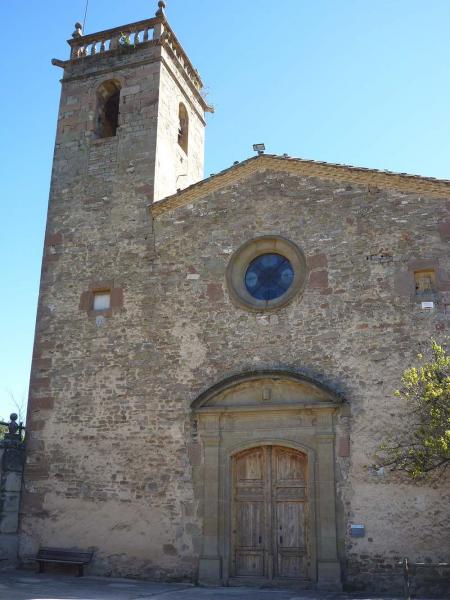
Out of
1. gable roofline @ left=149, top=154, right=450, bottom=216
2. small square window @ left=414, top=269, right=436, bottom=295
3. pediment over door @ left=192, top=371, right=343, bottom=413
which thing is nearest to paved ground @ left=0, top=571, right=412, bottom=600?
pediment over door @ left=192, top=371, right=343, bottom=413

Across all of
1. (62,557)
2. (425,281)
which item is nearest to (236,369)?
(425,281)

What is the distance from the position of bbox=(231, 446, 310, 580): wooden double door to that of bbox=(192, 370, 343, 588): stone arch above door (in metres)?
0.17

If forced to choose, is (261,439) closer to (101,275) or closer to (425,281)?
(425,281)

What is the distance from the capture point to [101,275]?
13.8 m

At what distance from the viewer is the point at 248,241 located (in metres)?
12.8

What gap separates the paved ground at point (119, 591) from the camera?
906 cm

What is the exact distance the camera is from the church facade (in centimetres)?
1085

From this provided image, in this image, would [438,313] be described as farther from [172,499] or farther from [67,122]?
[67,122]

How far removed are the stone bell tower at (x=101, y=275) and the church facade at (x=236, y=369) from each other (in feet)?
0.15

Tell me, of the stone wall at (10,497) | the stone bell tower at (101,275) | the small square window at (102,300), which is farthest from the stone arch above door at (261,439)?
the stone wall at (10,497)

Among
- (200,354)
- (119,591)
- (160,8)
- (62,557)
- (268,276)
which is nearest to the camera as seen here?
(119,591)

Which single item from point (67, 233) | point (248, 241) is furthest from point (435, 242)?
point (67, 233)

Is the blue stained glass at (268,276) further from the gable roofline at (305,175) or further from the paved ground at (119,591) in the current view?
the paved ground at (119,591)

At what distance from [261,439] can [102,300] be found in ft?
14.7
